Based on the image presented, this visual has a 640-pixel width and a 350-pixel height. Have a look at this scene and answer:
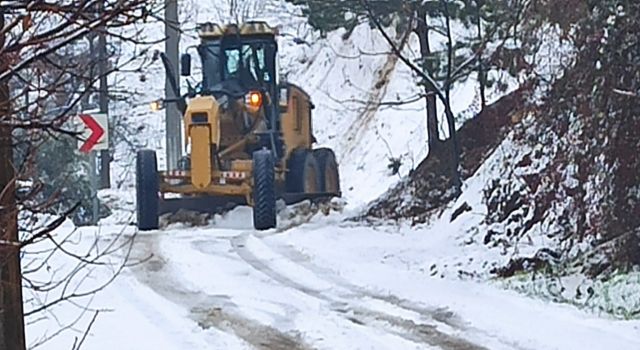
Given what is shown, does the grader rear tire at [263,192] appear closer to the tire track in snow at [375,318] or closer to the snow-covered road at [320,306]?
the snow-covered road at [320,306]

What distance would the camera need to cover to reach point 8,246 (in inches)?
172

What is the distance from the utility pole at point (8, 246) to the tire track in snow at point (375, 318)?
3868 mm

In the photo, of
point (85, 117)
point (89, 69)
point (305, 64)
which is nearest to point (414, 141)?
point (305, 64)

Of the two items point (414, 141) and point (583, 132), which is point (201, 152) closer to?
point (583, 132)

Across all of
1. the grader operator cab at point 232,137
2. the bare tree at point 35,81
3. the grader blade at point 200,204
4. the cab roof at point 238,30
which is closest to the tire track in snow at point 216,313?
the bare tree at point 35,81

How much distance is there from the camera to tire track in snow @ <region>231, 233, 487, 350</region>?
897 centimetres

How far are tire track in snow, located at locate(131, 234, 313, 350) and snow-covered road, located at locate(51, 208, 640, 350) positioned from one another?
1 centimetres

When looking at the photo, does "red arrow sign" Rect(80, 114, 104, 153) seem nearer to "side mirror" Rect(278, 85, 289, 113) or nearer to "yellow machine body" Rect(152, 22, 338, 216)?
"yellow machine body" Rect(152, 22, 338, 216)

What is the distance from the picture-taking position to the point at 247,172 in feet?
60.6

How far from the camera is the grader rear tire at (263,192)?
17406mm

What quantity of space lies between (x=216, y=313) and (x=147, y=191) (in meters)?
8.13

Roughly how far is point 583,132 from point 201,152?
8.02 metres

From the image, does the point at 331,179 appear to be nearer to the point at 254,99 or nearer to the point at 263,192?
the point at 254,99

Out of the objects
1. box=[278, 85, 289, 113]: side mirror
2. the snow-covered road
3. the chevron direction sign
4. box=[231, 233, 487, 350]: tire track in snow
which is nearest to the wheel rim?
box=[278, 85, 289, 113]: side mirror
